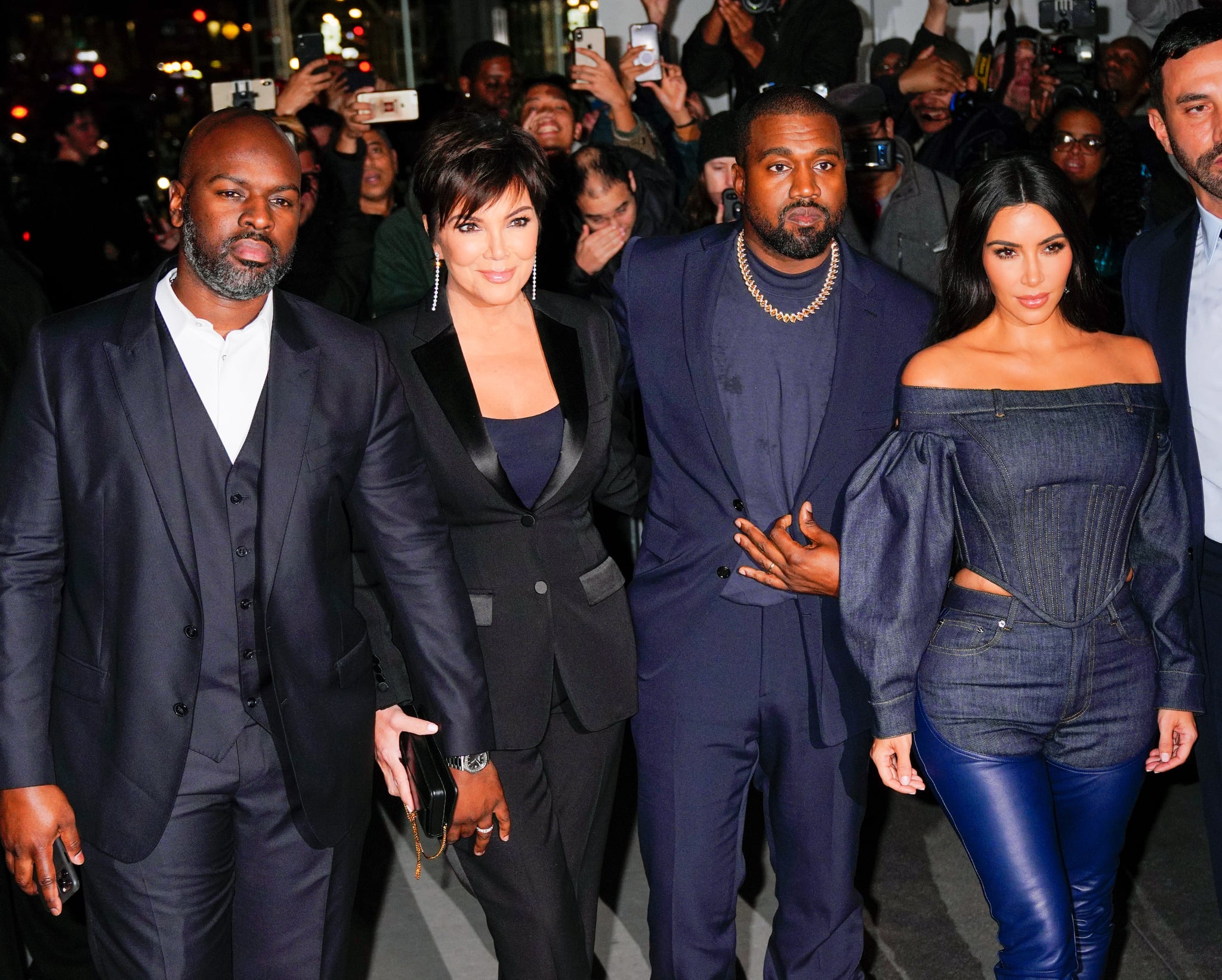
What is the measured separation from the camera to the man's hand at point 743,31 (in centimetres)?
611

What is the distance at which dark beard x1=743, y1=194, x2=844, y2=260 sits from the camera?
292 cm

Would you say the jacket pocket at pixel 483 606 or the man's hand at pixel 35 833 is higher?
the jacket pocket at pixel 483 606

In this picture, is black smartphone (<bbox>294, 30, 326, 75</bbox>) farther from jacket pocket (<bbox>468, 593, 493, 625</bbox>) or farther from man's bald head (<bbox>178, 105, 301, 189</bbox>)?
jacket pocket (<bbox>468, 593, 493, 625</bbox>)

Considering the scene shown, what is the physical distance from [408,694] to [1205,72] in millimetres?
1932

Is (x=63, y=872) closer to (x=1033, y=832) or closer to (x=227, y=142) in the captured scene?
(x=227, y=142)

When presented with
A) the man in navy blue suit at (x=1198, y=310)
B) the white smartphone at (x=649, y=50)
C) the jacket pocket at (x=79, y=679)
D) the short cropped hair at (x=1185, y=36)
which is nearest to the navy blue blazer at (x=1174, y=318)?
the man in navy blue suit at (x=1198, y=310)

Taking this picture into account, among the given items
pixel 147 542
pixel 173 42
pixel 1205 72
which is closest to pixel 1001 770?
pixel 1205 72

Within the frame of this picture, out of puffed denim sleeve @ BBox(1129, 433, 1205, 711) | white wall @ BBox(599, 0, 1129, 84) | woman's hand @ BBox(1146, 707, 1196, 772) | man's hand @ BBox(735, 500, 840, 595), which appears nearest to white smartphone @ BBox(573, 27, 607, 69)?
white wall @ BBox(599, 0, 1129, 84)

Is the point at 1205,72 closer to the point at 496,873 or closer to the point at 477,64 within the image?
the point at 496,873

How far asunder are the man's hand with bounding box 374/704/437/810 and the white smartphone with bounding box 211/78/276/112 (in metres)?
3.24

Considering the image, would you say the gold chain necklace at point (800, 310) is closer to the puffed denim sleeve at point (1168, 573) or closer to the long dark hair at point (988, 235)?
the long dark hair at point (988, 235)

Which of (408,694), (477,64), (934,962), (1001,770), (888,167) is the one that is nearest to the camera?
(1001,770)

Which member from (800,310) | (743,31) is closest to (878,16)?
(743,31)

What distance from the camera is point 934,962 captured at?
11.8 ft
